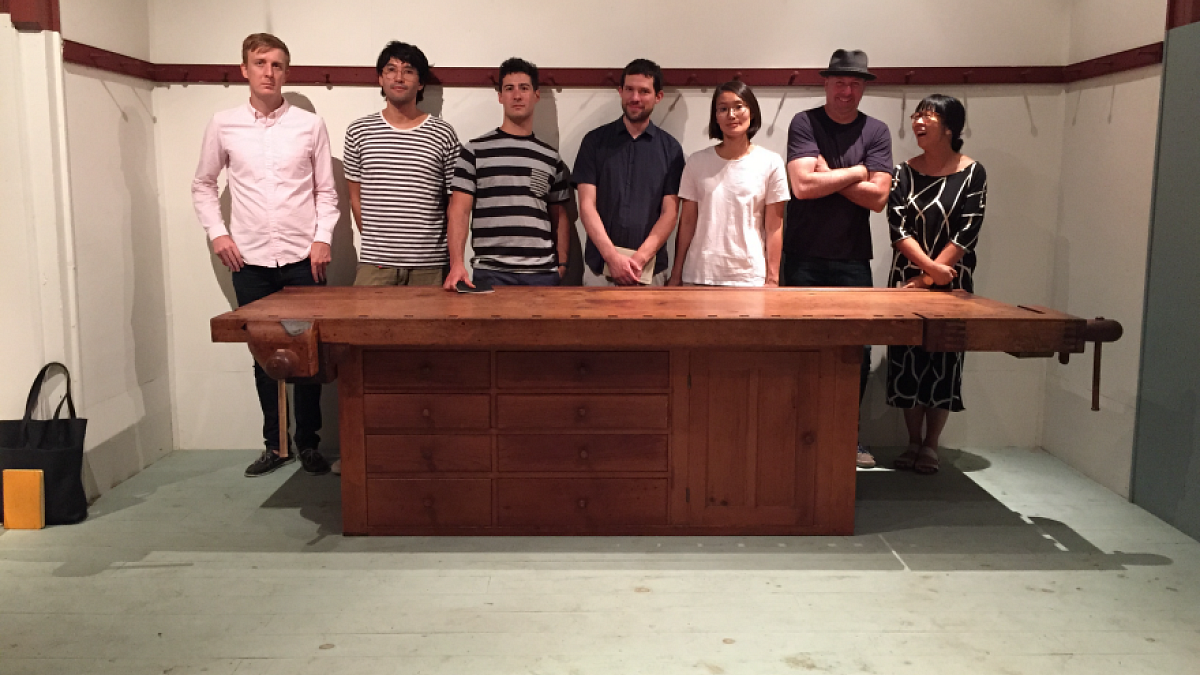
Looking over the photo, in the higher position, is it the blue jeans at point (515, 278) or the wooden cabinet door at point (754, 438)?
the blue jeans at point (515, 278)

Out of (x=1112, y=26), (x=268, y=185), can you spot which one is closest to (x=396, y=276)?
(x=268, y=185)

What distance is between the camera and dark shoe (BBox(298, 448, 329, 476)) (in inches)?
166

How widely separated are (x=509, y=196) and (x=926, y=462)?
2.14 m

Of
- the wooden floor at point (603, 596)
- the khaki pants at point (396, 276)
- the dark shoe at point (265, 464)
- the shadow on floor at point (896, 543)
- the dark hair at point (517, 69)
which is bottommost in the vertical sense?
the wooden floor at point (603, 596)

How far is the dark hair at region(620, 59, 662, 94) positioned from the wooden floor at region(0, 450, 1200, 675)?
1.89 meters

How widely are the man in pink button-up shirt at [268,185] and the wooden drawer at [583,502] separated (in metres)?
1.23

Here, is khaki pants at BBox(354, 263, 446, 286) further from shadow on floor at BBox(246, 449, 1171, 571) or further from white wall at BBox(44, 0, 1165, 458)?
shadow on floor at BBox(246, 449, 1171, 571)

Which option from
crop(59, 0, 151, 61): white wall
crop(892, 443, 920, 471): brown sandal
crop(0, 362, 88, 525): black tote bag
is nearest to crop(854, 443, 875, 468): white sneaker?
crop(892, 443, 920, 471): brown sandal

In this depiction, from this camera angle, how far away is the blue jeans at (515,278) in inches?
160

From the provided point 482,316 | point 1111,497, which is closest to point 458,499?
point 482,316

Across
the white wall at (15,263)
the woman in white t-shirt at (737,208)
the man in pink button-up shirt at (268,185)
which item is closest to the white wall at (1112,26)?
the woman in white t-shirt at (737,208)

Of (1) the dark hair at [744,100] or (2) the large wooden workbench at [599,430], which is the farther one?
(1) the dark hair at [744,100]

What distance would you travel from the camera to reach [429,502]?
3439 mm

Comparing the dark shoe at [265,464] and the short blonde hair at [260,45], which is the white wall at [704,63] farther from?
the dark shoe at [265,464]
